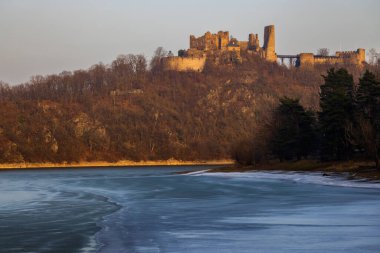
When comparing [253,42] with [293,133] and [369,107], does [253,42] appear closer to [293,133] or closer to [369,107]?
[293,133]

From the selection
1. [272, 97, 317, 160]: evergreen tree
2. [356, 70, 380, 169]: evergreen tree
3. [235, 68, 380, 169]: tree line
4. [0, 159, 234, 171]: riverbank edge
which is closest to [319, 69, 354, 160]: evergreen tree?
[235, 68, 380, 169]: tree line

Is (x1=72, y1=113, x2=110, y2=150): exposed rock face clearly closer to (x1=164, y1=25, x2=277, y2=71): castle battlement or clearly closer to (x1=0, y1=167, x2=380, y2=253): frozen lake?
(x1=164, y1=25, x2=277, y2=71): castle battlement

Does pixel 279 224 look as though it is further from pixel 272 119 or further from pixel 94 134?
pixel 94 134

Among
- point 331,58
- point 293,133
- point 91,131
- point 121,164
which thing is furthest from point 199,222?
point 331,58

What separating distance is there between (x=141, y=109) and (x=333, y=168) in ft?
375

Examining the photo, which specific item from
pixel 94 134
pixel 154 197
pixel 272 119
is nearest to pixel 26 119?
pixel 94 134

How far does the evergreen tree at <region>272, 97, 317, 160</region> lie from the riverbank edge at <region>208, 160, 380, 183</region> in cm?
178

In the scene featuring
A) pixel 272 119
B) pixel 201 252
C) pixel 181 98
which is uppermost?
pixel 181 98

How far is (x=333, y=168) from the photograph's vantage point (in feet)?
Answer: 178

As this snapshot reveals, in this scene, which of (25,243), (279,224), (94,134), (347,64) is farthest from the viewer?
(347,64)

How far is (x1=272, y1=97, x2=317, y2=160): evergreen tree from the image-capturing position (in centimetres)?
6744

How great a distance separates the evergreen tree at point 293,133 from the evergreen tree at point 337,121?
4798 mm

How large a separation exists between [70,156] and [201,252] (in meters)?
128

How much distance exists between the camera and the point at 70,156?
5605 inches
